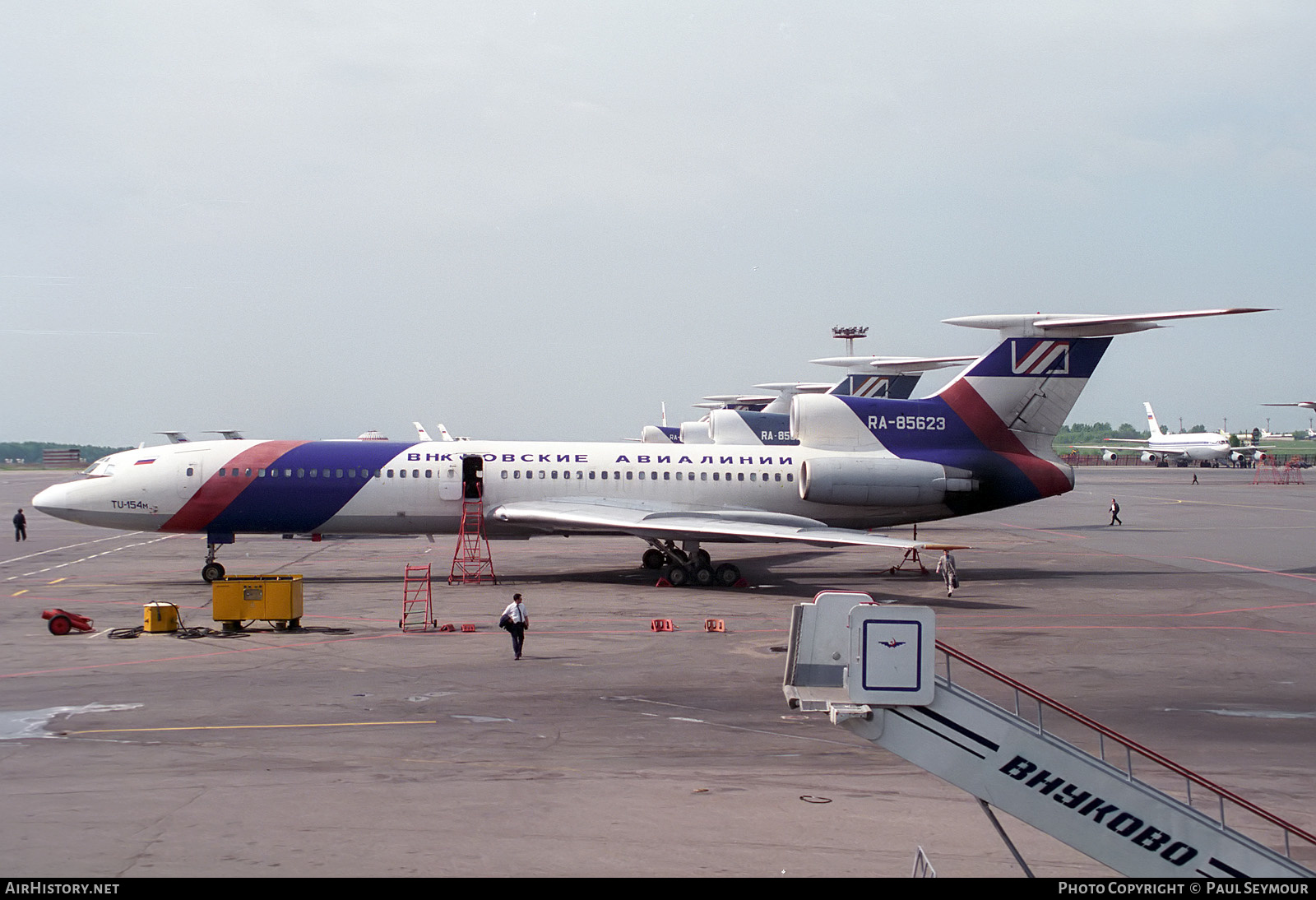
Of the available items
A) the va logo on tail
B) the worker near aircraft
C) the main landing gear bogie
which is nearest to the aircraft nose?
the main landing gear bogie

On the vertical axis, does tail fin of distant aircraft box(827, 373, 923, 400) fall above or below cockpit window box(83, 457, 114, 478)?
above

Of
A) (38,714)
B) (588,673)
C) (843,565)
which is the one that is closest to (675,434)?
(843,565)

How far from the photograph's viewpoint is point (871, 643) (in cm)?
802

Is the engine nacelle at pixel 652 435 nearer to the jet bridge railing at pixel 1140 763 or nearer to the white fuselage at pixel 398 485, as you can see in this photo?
the white fuselage at pixel 398 485

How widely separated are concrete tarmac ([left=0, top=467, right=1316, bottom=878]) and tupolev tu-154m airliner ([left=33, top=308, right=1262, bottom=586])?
191cm

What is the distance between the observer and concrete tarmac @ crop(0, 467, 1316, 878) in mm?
10156

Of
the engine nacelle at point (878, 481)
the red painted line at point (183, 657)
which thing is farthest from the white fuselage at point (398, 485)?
the red painted line at point (183, 657)

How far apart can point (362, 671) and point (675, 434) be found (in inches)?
1547

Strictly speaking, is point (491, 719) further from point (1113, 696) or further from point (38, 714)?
point (1113, 696)

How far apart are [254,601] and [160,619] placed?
1.81m

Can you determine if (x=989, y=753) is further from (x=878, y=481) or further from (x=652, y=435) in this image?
(x=652, y=435)

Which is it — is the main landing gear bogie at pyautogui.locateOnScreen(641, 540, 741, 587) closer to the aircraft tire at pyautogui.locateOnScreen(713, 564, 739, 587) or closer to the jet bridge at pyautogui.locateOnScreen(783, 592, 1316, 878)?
the aircraft tire at pyautogui.locateOnScreen(713, 564, 739, 587)

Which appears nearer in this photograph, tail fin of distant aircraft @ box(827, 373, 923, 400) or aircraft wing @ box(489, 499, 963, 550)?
aircraft wing @ box(489, 499, 963, 550)

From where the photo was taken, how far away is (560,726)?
48.3ft
